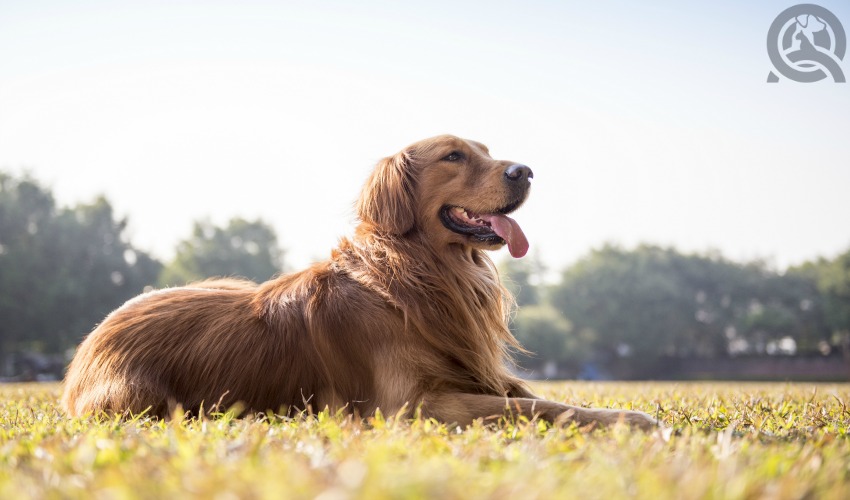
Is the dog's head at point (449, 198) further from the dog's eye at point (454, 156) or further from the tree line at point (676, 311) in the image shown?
the tree line at point (676, 311)

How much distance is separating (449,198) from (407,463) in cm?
303

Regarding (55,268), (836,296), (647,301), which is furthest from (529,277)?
(55,268)

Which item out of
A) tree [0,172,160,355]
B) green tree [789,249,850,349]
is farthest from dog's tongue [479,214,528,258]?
green tree [789,249,850,349]

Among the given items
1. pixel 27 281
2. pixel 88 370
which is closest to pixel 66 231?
pixel 27 281

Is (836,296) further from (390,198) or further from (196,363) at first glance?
(196,363)

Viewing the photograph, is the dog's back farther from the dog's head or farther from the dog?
the dog's head

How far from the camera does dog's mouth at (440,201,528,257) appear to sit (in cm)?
507

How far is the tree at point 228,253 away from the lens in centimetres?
5178

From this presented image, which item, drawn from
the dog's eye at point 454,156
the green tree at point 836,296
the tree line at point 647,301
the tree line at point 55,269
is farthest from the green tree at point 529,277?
the dog's eye at point 454,156

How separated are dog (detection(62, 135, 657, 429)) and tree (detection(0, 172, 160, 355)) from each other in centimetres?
3549

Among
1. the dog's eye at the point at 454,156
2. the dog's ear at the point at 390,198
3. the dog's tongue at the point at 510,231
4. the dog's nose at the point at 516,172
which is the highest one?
the dog's eye at the point at 454,156

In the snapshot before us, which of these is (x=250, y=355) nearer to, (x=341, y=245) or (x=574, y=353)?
(x=341, y=245)

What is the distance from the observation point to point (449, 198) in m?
5.13

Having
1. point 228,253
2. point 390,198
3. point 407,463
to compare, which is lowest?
point 228,253
